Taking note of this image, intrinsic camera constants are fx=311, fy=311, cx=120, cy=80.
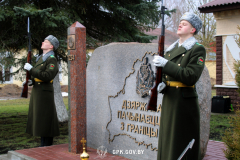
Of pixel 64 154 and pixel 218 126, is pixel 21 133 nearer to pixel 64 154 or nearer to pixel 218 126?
pixel 64 154

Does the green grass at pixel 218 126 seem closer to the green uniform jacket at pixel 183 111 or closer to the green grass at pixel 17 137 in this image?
the green grass at pixel 17 137

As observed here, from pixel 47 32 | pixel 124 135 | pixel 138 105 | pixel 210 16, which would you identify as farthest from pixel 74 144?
pixel 210 16

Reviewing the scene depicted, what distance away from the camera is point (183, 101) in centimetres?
342

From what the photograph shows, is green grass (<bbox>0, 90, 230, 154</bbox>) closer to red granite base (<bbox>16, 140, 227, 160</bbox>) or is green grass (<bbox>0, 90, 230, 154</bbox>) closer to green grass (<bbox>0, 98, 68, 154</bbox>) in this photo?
green grass (<bbox>0, 98, 68, 154</bbox>)

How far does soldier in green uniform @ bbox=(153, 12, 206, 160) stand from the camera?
3363 millimetres

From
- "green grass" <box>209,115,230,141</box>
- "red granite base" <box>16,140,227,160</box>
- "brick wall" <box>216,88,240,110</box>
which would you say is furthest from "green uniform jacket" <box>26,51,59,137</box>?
"brick wall" <box>216,88,240,110</box>

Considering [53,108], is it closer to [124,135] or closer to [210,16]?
[124,135]

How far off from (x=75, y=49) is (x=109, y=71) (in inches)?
31.9

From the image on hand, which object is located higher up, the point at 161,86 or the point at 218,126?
the point at 161,86

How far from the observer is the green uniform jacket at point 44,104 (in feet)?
19.0

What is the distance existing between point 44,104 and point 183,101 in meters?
3.25

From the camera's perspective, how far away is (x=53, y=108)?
598cm

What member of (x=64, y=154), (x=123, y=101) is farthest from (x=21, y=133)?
(x=123, y=101)

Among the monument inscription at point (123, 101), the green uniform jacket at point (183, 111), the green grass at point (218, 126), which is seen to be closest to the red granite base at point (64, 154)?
the monument inscription at point (123, 101)
